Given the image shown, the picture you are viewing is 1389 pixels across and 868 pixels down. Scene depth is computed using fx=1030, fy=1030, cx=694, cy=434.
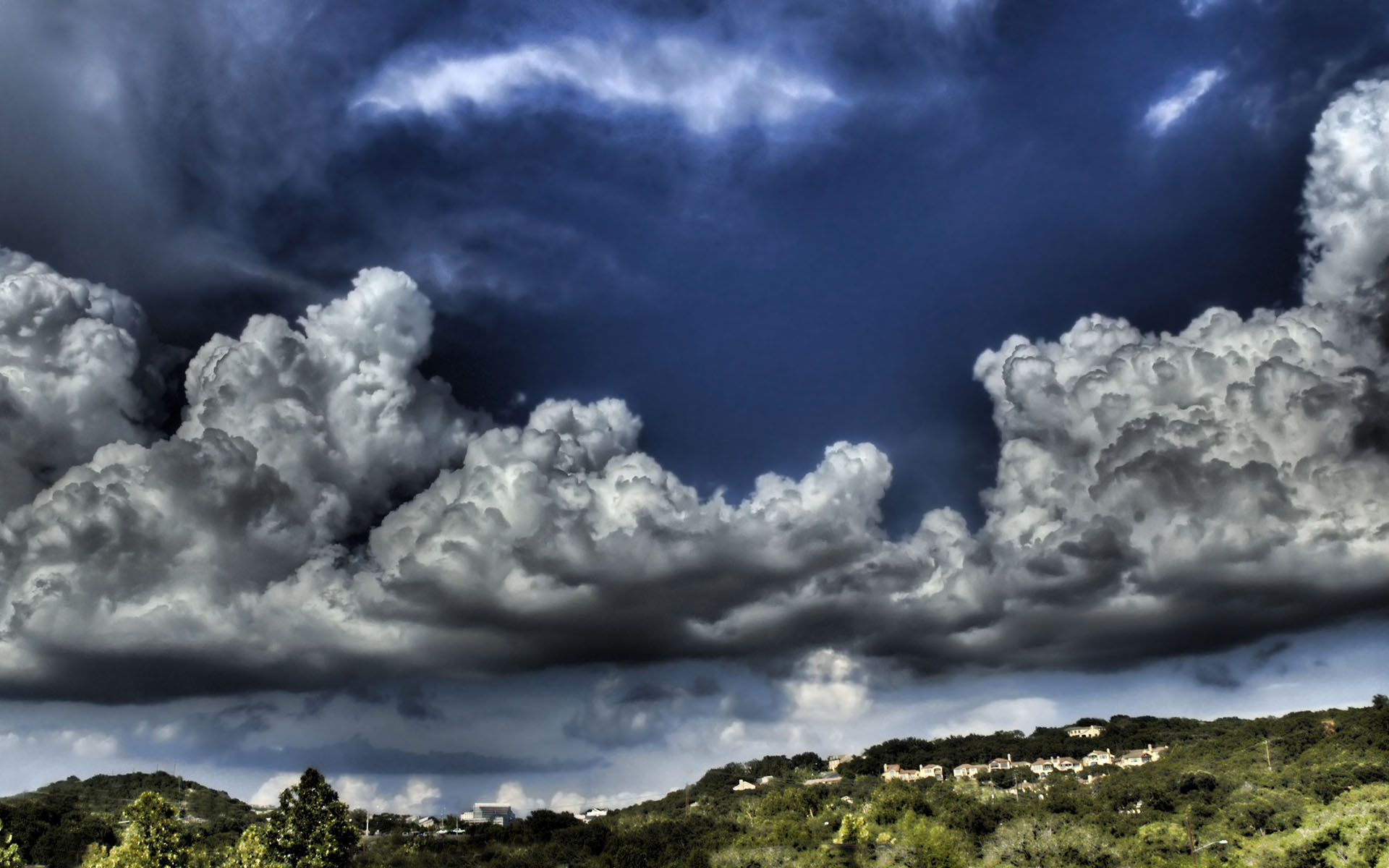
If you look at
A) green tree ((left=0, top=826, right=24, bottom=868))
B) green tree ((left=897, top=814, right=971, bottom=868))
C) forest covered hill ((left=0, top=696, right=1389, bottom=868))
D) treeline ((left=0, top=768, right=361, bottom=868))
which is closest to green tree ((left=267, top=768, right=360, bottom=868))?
treeline ((left=0, top=768, right=361, bottom=868))

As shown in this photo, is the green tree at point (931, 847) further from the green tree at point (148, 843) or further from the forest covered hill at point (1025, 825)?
the green tree at point (148, 843)

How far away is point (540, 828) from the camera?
16525cm

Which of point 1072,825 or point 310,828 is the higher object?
point 310,828

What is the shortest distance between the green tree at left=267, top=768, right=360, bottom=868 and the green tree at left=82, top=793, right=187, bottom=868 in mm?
10284

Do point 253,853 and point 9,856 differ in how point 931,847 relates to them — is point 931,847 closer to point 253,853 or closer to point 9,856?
point 253,853

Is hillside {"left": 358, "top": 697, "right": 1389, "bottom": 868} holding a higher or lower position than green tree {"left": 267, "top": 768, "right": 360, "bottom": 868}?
lower

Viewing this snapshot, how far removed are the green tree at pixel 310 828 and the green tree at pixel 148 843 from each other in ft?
33.7

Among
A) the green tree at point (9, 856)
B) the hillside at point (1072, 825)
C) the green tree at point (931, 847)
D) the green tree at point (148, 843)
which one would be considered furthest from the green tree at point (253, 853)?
the green tree at point (931, 847)

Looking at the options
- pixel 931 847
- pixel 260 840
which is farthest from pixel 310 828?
pixel 931 847

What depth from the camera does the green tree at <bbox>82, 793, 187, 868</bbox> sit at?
83438 mm

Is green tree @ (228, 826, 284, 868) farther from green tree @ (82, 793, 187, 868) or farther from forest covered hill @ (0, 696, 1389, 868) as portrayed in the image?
green tree @ (82, 793, 187, 868)

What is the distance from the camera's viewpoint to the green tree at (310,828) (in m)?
99.9

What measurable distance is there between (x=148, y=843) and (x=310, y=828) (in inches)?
696

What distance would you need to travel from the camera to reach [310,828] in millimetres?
101875
